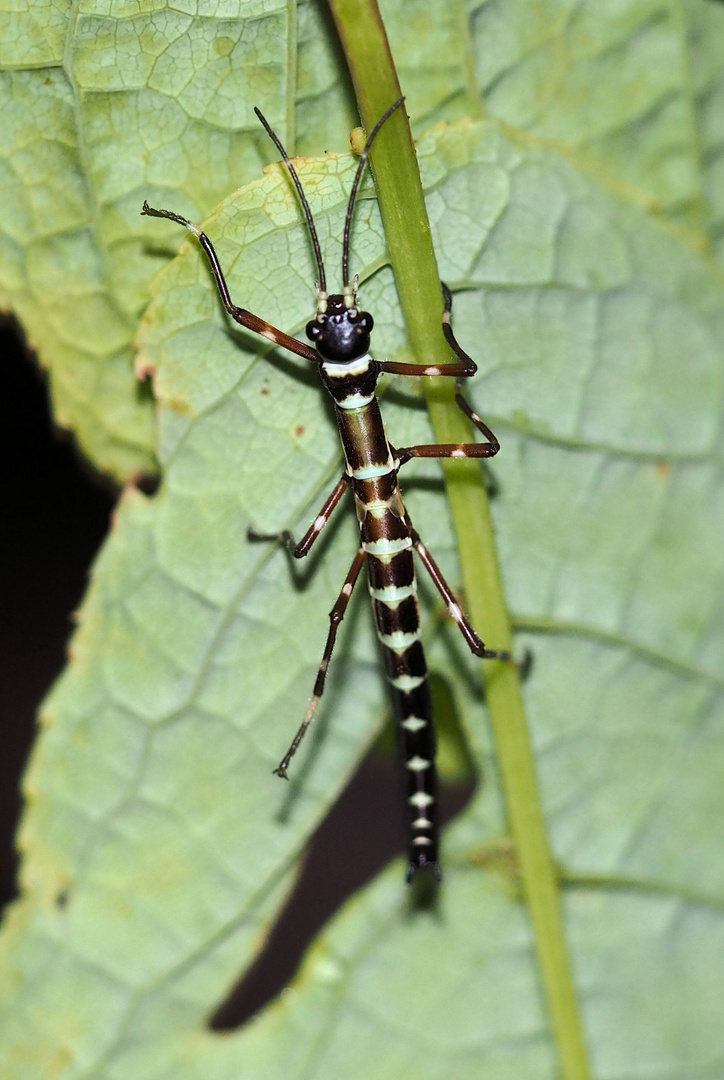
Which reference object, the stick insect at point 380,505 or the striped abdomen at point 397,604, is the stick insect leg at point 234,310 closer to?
the stick insect at point 380,505

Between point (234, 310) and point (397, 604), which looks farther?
point (397, 604)

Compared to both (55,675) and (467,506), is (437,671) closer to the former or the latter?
(467,506)

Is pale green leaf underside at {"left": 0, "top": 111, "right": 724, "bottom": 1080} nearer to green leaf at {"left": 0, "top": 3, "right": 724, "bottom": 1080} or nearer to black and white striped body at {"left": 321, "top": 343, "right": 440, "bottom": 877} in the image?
green leaf at {"left": 0, "top": 3, "right": 724, "bottom": 1080}

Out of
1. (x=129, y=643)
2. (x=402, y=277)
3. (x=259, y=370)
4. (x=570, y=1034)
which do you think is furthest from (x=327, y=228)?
(x=570, y=1034)

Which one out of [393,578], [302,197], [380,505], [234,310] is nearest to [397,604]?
[393,578]

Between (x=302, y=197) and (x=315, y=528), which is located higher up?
(x=302, y=197)

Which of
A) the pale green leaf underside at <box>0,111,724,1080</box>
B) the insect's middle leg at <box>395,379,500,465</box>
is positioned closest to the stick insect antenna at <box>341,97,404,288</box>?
the pale green leaf underside at <box>0,111,724,1080</box>
